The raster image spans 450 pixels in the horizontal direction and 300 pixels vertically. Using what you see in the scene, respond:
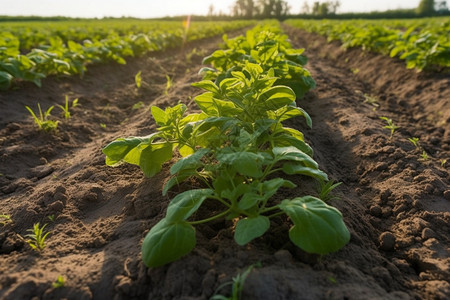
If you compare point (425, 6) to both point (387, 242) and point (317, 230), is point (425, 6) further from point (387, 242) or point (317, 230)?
point (317, 230)

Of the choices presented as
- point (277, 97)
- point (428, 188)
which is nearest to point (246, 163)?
point (277, 97)

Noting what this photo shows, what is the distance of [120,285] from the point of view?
5.37ft

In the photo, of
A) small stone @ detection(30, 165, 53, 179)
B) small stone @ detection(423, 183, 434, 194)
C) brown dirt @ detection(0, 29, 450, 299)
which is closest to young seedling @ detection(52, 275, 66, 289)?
brown dirt @ detection(0, 29, 450, 299)

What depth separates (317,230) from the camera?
1.63 m

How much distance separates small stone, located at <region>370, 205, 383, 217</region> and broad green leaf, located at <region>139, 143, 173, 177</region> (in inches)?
58.3

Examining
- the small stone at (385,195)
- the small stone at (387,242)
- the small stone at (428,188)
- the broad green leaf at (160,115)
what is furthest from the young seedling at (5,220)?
the small stone at (428,188)

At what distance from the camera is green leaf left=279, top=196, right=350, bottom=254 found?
1.62 m

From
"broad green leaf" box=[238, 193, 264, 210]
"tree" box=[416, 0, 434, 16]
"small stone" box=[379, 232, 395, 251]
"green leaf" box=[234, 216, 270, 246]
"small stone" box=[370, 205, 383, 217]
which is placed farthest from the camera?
"tree" box=[416, 0, 434, 16]

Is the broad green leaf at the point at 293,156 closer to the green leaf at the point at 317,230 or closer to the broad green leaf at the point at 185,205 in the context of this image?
the green leaf at the point at 317,230

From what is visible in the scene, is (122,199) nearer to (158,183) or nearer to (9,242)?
(158,183)

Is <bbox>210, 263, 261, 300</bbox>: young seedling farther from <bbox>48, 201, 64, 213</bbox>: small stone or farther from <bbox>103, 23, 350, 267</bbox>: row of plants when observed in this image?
<bbox>48, 201, 64, 213</bbox>: small stone

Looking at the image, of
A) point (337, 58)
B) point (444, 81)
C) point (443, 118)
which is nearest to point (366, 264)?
point (443, 118)

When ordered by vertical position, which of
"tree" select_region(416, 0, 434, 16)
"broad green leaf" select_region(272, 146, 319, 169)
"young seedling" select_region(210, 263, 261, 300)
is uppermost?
"broad green leaf" select_region(272, 146, 319, 169)

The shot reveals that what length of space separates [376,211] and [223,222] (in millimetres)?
1176
